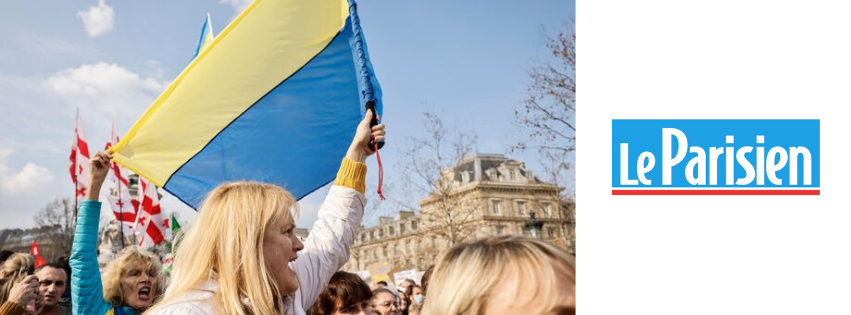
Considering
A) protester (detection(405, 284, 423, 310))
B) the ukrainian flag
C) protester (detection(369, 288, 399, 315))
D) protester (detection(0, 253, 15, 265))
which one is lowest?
protester (detection(405, 284, 423, 310))

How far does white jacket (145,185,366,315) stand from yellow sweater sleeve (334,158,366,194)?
0.03 metres

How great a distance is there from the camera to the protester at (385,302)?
201 inches

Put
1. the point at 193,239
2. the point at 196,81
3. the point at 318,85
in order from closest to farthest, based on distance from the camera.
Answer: the point at 193,239, the point at 196,81, the point at 318,85

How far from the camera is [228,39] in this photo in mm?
4199

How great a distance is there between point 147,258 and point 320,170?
1055mm

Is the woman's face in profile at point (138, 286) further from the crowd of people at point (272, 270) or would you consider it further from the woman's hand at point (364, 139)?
the woman's hand at point (364, 139)

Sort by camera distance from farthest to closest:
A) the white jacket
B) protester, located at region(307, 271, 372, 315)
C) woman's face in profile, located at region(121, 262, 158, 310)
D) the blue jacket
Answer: woman's face in profile, located at region(121, 262, 158, 310) → protester, located at region(307, 271, 372, 315) → the blue jacket → the white jacket

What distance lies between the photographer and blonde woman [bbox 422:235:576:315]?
4.33 feet

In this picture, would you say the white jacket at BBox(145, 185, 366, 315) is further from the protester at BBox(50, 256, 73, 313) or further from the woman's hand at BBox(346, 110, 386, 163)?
the protester at BBox(50, 256, 73, 313)
